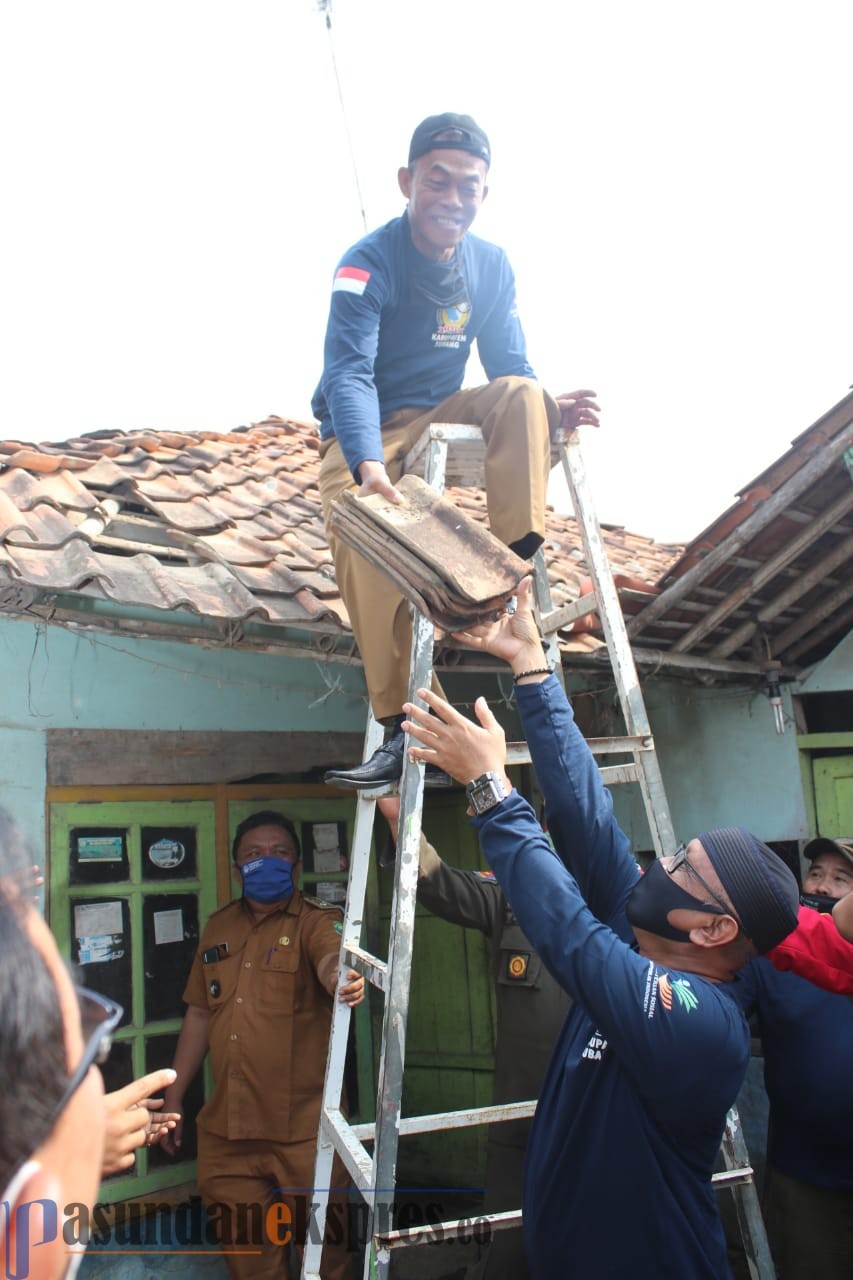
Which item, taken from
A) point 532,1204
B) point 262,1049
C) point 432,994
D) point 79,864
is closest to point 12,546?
point 79,864

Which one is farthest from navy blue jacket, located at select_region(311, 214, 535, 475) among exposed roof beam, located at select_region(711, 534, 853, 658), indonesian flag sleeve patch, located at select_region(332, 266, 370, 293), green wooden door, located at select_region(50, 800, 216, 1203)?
exposed roof beam, located at select_region(711, 534, 853, 658)

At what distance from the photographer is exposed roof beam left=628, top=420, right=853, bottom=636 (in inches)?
158

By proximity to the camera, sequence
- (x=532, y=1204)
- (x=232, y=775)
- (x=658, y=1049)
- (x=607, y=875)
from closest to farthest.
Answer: (x=658, y=1049)
(x=532, y=1204)
(x=607, y=875)
(x=232, y=775)

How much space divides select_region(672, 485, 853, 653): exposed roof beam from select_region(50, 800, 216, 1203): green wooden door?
2.68 meters

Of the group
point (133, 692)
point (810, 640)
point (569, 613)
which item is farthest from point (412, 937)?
point (810, 640)

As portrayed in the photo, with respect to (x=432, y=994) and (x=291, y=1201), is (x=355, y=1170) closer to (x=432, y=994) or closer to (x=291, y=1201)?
(x=291, y=1201)

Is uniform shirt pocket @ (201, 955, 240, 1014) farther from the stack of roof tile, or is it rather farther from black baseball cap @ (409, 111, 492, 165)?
black baseball cap @ (409, 111, 492, 165)

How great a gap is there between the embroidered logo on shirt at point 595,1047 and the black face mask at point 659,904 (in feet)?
0.74

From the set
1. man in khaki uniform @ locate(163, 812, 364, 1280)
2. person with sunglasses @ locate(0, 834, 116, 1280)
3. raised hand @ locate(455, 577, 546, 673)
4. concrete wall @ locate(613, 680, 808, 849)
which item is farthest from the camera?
concrete wall @ locate(613, 680, 808, 849)

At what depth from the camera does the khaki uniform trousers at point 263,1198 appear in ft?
12.1

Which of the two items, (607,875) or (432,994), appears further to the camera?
(432,994)

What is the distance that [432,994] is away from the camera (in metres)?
5.27

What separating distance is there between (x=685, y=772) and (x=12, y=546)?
4.30 metres

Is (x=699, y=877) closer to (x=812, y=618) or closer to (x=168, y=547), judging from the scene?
(x=168, y=547)
